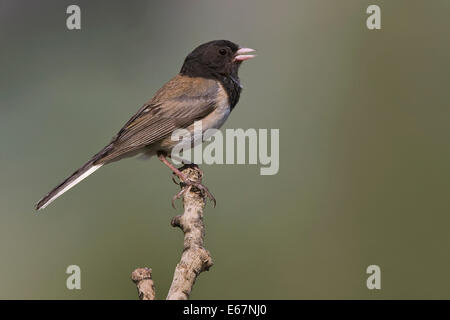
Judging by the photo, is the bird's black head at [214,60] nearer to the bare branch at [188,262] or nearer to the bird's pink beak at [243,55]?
the bird's pink beak at [243,55]

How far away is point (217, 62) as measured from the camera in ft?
15.8

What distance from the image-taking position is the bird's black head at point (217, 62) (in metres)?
4.79

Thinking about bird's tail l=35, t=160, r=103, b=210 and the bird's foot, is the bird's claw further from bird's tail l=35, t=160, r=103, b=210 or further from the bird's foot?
bird's tail l=35, t=160, r=103, b=210

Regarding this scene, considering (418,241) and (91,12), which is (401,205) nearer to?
(418,241)

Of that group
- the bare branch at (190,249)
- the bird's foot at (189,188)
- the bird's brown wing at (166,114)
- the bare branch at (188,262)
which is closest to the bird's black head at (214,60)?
the bird's brown wing at (166,114)

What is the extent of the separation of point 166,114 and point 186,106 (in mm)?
164

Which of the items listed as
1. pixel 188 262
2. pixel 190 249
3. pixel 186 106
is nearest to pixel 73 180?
pixel 186 106

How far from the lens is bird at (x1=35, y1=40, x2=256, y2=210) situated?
4320 millimetres

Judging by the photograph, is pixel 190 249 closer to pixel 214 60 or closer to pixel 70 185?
pixel 70 185

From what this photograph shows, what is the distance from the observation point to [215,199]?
4.10m

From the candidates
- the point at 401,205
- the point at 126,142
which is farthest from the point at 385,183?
the point at 126,142

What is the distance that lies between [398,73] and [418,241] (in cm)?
195

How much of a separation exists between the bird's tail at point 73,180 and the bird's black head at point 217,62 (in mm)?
1067

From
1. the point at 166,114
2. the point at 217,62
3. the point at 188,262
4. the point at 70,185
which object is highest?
the point at 217,62
